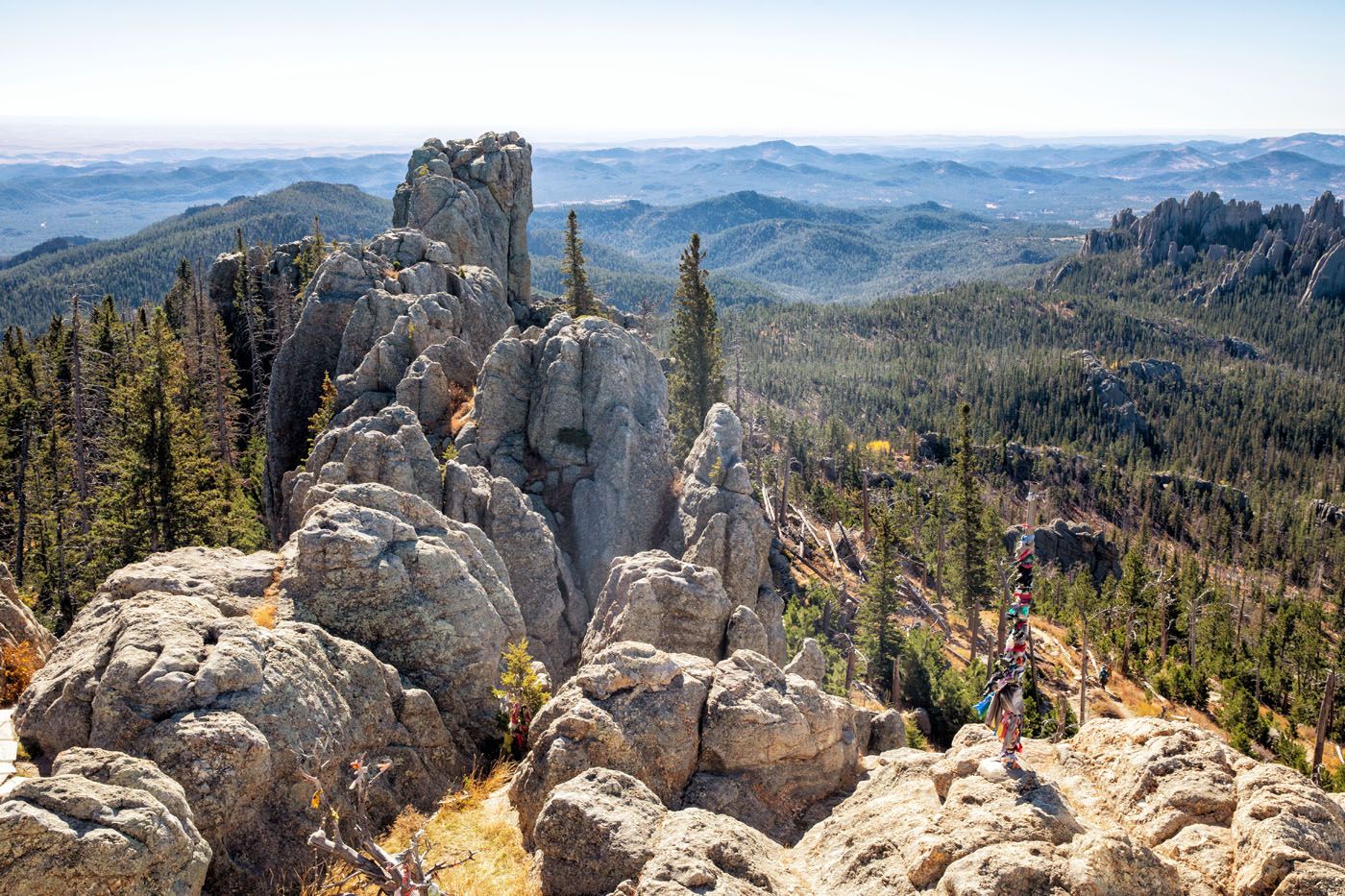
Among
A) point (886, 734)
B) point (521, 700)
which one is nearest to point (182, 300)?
point (521, 700)

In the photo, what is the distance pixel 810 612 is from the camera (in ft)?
161

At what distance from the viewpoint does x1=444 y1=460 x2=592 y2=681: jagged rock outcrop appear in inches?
1136

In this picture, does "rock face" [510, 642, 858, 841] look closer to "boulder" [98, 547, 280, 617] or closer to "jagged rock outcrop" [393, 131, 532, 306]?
"boulder" [98, 547, 280, 617]

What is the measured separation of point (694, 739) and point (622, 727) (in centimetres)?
159

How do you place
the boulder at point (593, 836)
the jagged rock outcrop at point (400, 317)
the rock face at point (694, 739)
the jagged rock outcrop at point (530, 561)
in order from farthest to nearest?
the jagged rock outcrop at point (400, 317), the jagged rock outcrop at point (530, 561), the rock face at point (694, 739), the boulder at point (593, 836)

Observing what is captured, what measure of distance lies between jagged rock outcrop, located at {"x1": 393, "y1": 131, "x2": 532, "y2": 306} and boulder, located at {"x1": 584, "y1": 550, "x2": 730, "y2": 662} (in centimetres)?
4276

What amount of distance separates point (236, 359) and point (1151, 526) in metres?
172

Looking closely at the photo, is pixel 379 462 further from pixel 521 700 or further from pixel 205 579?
pixel 521 700

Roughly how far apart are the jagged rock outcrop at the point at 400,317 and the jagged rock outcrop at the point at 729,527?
12.6 m

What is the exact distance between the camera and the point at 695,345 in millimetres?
64812

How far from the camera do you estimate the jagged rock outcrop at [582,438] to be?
113ft

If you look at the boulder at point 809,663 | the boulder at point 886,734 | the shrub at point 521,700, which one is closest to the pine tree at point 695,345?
the boulder at point 809,663

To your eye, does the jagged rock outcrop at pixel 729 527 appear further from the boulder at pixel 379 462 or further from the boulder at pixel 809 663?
the boulder at pixel 379 462

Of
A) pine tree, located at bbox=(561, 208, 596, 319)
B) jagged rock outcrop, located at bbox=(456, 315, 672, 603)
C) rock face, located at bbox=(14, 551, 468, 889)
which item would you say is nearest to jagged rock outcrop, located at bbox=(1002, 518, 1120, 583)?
pine tree, located at bbox=(561, 208, 596, 319)
